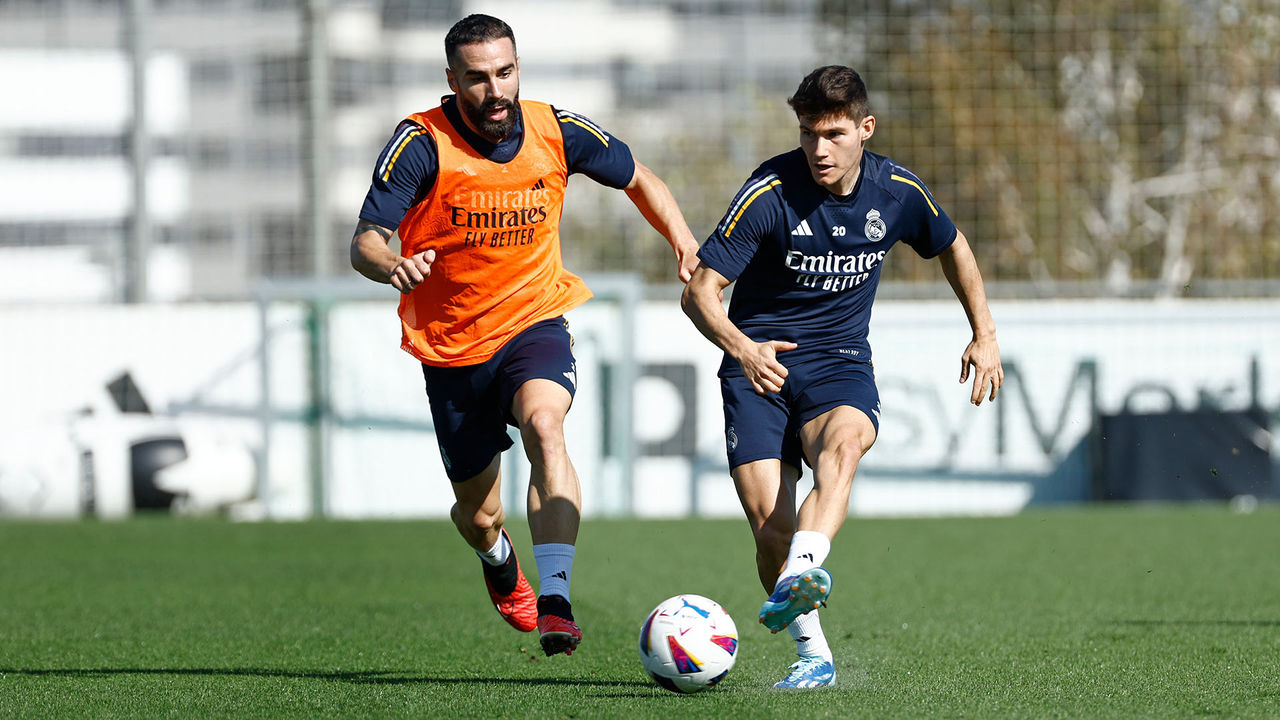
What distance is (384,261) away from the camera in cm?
523

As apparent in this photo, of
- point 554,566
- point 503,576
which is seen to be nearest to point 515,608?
point 503,576

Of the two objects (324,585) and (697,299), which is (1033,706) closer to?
(697,299)

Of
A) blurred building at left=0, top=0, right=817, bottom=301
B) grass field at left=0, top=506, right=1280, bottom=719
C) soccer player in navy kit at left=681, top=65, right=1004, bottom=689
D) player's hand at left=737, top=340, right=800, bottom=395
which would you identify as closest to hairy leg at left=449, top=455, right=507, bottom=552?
grass field at left=0, top=506, right=1280, bottom=719

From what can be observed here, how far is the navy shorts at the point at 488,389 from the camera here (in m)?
5.91

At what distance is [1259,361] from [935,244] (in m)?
11.7

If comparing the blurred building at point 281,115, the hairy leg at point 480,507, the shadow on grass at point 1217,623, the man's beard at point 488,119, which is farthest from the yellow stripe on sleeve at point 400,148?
the blurred building at point 281,115

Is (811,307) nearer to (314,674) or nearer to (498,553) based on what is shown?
(498,553)

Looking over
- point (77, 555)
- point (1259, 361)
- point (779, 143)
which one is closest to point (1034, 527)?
point (1259, 361)

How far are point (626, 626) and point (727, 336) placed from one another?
258 cm

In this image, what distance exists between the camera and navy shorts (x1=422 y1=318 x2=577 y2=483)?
5.91 meters

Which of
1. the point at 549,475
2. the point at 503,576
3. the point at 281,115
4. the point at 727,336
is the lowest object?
the point at 503,576

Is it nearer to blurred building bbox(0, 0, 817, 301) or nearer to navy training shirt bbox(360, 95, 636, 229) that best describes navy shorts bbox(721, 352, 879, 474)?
navy training shirt bbox(360, 95, 636, 229)

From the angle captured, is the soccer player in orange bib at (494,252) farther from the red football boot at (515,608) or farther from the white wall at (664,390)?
the white wall at (664,390)

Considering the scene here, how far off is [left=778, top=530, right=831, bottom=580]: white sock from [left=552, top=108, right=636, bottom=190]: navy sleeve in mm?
1880
